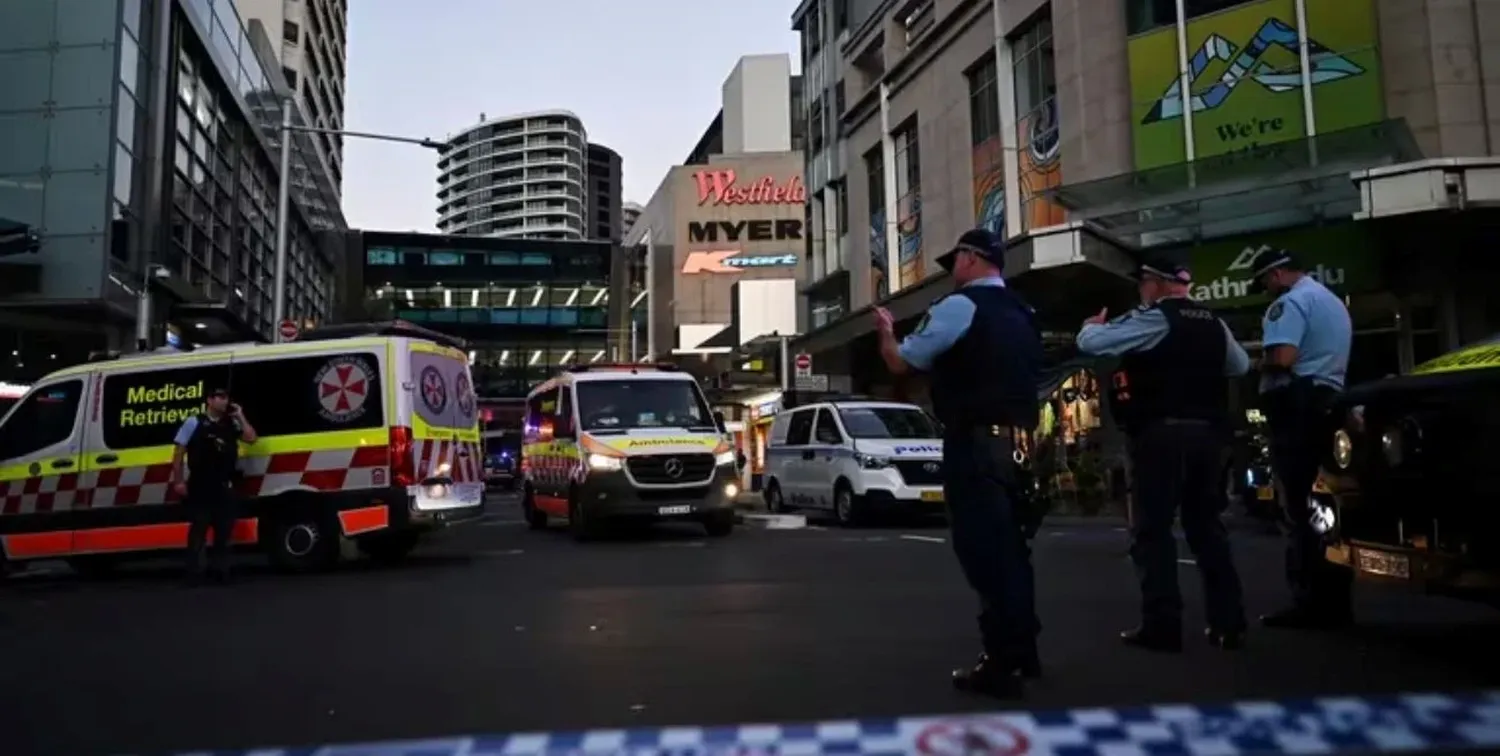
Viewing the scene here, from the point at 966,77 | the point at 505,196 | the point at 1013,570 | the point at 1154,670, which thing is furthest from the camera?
the point at 505,196

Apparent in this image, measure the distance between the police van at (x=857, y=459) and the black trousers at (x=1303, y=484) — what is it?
8561mm

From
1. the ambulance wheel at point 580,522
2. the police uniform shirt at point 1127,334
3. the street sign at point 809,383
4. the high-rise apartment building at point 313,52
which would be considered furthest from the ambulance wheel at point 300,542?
the high-rise apartment building at point 313,52

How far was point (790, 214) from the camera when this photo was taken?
66.2 metres

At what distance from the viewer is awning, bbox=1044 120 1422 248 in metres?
15.9

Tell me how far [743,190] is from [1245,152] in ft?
169

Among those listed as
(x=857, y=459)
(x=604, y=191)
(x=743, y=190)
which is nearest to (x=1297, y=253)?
(x=857, y=459)

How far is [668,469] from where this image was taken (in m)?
13.7

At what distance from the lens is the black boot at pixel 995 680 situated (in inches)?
165

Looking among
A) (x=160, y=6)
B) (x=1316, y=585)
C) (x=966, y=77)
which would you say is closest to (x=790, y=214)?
(x=966, y=77)

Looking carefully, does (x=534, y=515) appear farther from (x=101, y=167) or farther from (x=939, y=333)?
(x=939, y=333)

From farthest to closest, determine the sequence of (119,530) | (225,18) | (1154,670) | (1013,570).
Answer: (225,18) < (119,530) < (1154,670) < (1013,570)

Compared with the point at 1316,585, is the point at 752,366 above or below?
above

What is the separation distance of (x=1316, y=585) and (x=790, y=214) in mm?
61612

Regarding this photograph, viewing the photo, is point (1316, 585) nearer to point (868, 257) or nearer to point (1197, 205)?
point (1197, 205)
